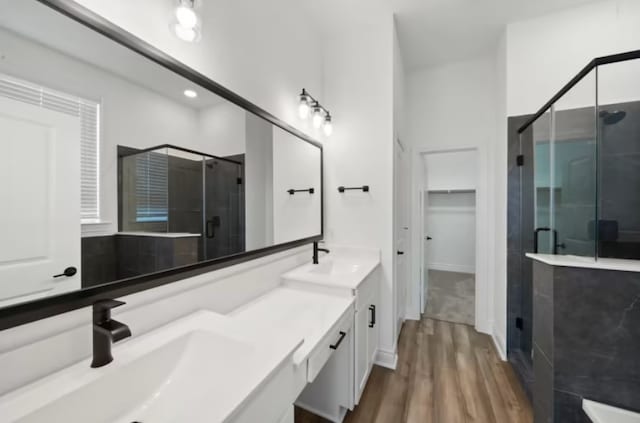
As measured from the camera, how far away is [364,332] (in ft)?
5.82

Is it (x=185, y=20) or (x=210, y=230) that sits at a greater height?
(x=185, y=20)

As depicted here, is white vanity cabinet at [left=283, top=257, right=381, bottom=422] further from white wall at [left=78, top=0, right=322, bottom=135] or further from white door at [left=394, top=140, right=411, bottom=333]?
white wall at [left=78, top=0, right=322, bottom=135]

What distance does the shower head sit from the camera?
203 centimetres

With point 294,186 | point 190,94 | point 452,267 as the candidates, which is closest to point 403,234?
point 294,186

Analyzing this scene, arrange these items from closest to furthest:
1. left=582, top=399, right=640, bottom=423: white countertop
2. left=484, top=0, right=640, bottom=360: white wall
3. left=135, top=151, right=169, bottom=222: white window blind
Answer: left=135, top=151, right=169, bottom=222: white window blind < left=582, top=399, right=640, bottom=423: white countertop < left=484, top=0, right=640, bottom=360: white wall

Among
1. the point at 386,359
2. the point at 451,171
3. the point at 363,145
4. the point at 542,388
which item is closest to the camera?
the point at 542,388

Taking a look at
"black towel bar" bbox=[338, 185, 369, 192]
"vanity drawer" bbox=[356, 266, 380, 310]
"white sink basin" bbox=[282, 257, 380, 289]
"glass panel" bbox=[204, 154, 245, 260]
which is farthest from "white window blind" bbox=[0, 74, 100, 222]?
"black towel bar" bbox=[338, 185, 369, 192]

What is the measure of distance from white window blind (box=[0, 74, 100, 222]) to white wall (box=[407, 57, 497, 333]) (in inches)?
119

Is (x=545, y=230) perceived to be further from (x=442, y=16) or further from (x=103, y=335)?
(x=103, y=335)

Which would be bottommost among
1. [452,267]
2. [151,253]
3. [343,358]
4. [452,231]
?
[452,267]

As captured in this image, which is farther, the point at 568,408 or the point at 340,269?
the point at 340,269

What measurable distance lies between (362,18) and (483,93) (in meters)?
1.70

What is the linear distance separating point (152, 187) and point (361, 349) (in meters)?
1.60

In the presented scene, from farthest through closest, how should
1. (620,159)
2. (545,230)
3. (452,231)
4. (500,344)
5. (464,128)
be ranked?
(452,231) → (464,128) → (500,344) → (545,230) → (620,159)
